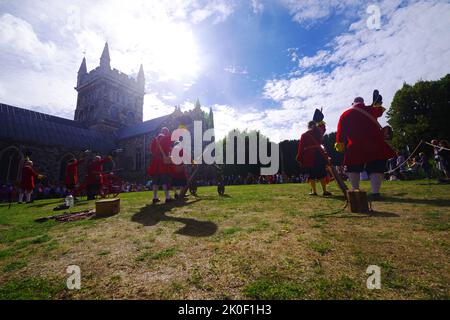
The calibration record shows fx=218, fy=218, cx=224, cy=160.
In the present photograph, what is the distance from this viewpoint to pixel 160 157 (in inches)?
297

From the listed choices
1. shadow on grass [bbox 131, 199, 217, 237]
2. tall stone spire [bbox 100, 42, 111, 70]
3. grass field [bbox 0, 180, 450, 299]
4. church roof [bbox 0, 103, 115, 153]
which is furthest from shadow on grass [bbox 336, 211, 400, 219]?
tall stone spire [bbox 100, 42, 111, 70]

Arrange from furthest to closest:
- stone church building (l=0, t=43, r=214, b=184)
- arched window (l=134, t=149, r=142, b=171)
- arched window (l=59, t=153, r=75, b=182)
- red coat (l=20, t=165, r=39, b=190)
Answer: arched window (l=134, t=149, r=142, b=171)
arched window (l=59, t=153, r=75, b=182)
stone church building (l=0, t=43, r=214, b=184)
red coat (l=20, t=165, r=39, b=190)

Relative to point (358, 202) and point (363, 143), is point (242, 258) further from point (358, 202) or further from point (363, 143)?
point (363, 143)

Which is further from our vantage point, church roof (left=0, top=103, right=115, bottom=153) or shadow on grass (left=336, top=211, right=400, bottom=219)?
church roof (left=0, top=103, right=115, bottom=153)

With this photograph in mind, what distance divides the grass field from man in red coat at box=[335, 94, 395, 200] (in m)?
1.58

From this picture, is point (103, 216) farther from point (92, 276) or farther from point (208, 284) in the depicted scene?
point (208, 284)

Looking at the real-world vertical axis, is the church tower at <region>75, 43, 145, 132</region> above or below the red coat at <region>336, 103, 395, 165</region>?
above

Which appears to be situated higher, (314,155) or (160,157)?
(314,155)

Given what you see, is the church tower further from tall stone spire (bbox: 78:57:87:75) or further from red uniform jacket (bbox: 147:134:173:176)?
red uniform jacket (bbox: 147:134:173:176)

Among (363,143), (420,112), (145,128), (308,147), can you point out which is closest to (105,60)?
(145,128)

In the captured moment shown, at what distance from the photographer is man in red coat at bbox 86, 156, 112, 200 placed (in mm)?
10258

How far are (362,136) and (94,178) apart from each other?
35.9 feet

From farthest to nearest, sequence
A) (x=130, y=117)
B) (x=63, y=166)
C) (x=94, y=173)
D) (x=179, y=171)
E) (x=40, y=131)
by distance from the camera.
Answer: (x=130, y=117)
(x=63, y=166)
(x=40, y=131)
(x=94, y=173)
(x=179, y=171)

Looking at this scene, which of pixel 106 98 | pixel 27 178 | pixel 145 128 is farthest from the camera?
pixel 106 98
